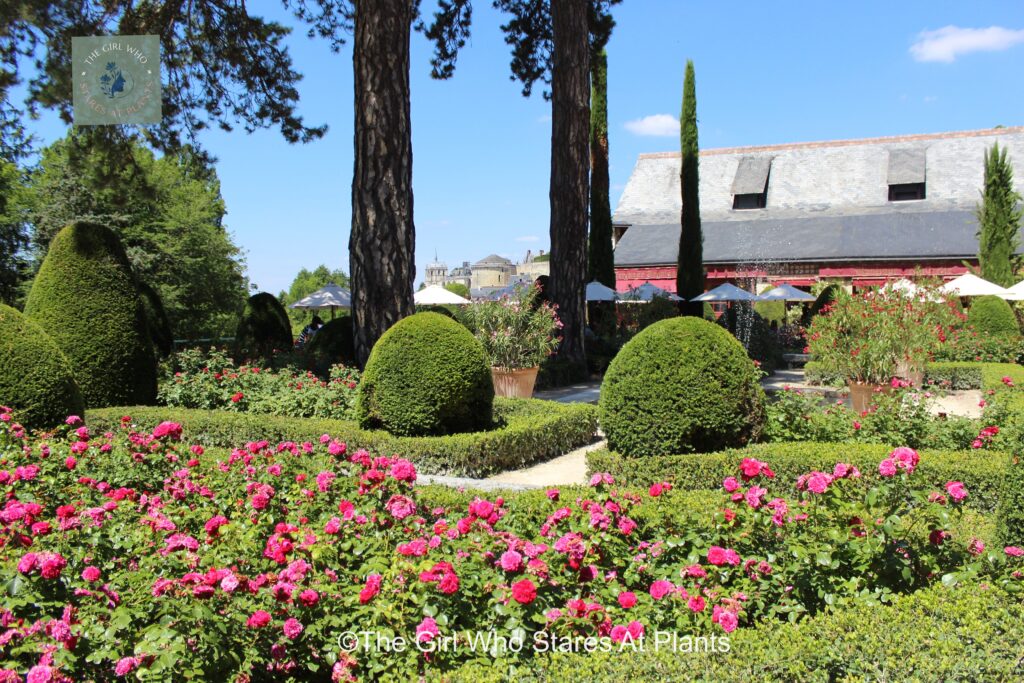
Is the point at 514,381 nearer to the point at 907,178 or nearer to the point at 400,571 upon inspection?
the point at 400,571

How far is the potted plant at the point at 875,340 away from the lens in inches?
340

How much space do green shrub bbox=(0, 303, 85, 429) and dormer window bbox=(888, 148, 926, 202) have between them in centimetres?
3234

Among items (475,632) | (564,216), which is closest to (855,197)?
(564,216)

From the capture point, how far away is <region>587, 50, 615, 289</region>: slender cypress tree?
22750 millimetres

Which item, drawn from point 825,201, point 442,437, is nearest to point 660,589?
point 442,437

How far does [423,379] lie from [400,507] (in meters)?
A: 3.42

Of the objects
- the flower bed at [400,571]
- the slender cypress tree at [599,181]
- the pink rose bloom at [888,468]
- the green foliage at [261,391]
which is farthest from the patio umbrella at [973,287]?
the flower bed at [400,571]

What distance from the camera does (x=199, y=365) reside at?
412 inches

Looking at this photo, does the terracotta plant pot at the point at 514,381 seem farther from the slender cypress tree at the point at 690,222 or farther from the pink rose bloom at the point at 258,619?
the slender cypress tree at the point at 690,222

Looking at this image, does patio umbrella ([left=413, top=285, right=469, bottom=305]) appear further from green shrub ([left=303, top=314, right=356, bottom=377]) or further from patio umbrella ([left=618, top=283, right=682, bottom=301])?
green shrub ([left=303, top=314, right=356, bottom=377])

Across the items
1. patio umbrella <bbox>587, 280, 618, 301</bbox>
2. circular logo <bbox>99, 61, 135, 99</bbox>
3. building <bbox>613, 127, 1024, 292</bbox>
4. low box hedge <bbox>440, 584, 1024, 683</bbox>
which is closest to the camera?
low box hedge <bbox>440, 584, 1024, 683</bbox>

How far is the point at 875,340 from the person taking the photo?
866cm

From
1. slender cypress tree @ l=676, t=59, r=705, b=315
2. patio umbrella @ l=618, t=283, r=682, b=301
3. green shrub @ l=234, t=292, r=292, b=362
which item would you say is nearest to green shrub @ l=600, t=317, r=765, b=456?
green shrub @ l=234, t=292, r=292, b=362

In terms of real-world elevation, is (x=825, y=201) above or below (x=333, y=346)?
above
